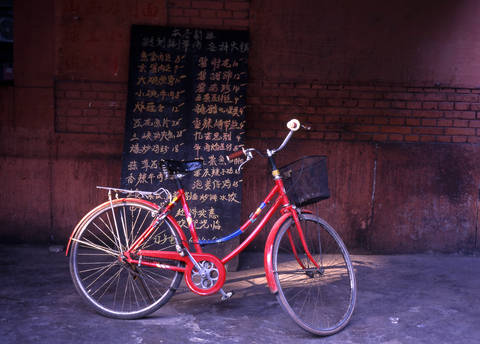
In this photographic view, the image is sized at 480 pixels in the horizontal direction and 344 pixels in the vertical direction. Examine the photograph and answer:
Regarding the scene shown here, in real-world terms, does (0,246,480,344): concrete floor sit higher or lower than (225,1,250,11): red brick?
lower

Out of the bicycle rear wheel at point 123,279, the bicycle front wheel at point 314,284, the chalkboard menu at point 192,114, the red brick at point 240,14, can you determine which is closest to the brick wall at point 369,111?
the chalkboard menu at point 192,114

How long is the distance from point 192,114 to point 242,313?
216 centimetres

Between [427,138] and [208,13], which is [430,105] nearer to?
[427,138]

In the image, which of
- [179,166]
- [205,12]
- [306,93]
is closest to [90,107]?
[205,12]

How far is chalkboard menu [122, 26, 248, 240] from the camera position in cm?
471

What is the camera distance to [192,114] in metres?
4.86

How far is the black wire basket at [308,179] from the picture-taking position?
3.34m

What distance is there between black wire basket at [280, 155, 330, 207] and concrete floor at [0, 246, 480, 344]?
1018 mm

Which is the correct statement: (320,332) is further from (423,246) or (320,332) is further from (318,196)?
(423,246)

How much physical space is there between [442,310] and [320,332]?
4.10 feet

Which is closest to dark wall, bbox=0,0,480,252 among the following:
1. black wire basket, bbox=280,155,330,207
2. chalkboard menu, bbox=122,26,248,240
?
chalkboard menu, bbox=122,26,248,240

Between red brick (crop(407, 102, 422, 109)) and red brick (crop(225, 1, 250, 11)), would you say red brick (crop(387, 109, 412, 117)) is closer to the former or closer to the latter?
red brick (crop(407, 102, 422, 109))

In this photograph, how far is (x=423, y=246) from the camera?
5.34 metres

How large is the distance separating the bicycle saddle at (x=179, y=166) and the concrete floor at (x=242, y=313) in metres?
1.16
